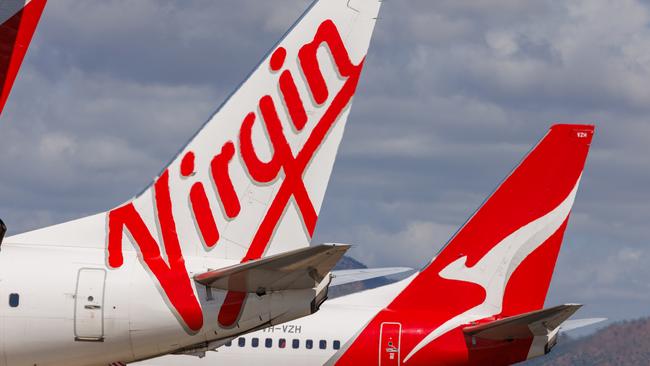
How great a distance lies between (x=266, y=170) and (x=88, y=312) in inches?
185

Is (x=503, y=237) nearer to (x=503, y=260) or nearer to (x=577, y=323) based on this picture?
(x=503, y=260)

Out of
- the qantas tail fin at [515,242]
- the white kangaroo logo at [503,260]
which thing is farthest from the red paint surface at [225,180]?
the white kangaroo logo at [503,260]

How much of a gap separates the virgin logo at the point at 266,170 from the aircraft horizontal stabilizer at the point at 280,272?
105 cm

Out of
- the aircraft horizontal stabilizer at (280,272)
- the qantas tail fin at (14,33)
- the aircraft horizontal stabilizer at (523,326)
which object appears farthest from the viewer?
the aircraft horizontal stabilizer at (523,326)

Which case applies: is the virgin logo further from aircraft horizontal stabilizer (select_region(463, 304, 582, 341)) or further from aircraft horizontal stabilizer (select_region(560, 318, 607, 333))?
aircraft horizontal stabilizer (select_region(560, 318, 607, 333))

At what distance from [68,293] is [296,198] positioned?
199 inches

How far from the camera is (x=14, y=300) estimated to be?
2416cm

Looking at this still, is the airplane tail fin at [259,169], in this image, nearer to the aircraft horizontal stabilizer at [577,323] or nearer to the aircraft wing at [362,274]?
the aircraft wing at [362,274]

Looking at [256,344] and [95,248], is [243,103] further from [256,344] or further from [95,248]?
[256,344]

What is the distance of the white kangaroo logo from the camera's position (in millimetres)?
39781

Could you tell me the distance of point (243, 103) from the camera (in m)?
25.9

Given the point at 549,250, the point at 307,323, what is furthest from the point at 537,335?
the point at 307,323

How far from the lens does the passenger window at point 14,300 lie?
950 inches

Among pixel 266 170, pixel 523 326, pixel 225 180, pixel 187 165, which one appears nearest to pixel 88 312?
pixel 187 165
